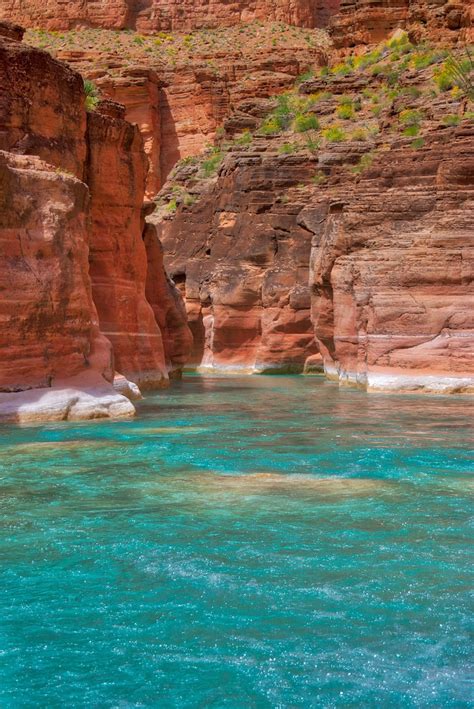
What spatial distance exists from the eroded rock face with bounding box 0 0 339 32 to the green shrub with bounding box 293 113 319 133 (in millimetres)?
40234

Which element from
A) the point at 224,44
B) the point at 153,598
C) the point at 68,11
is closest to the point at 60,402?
the point at 153,598

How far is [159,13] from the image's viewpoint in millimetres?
82625

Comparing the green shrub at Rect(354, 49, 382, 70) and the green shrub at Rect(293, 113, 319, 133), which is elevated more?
the green shrub at Rect(354, 49, 382, 70)

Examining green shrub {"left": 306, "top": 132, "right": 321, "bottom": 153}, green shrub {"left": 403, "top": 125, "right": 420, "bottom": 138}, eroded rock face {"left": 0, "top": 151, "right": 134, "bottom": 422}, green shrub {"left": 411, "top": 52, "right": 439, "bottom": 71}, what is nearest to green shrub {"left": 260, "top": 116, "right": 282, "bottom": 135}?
green shrub {"left": 306, "top": 132, "right": 321, "bottom": 153}

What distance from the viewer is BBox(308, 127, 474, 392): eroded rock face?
22.1 m

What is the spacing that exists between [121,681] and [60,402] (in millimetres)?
11059

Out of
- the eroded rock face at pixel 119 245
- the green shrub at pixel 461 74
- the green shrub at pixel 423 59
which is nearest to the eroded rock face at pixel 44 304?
the eroded rock face at pixel 119 245

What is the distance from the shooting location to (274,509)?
789 cm

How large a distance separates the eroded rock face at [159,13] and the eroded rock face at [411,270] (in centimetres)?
6095

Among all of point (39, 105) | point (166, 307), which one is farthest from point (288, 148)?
point (39, 105)

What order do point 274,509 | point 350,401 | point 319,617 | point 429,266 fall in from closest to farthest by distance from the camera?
point 319,617 < point 274,509 < point 350,401 < point 429,266

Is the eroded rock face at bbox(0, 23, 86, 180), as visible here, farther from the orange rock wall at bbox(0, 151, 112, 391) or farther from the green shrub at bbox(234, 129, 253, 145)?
the green shrub at bbox(234, 129, 253, 145)

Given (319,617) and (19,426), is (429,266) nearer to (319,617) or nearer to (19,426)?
(19,426)

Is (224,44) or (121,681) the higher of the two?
(224,44)
